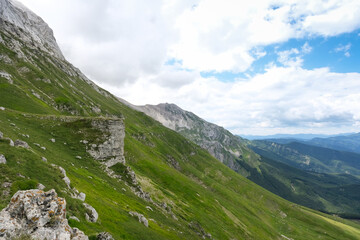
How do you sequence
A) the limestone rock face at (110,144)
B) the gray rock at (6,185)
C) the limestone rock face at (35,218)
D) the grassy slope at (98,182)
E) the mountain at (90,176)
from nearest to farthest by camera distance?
the limestone rock face at (35,218)
the gray rock at (6,185)
the mountain at (90,176)
the grassy slope at (98,182)
the limestone rock face at (110,144)

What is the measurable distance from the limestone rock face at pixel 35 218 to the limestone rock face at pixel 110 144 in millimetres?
44404

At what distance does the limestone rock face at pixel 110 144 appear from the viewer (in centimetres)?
6025

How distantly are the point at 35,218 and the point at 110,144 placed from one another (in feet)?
160

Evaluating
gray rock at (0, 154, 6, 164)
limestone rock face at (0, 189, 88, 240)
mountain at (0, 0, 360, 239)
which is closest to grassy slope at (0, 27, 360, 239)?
mountain at (0, 0, 360, 239)

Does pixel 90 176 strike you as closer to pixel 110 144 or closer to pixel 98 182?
pixel 98 182

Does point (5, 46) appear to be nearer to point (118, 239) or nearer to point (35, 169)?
point (35, 169)

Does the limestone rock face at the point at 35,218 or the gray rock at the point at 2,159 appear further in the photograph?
the gray rock at the point at 2,159

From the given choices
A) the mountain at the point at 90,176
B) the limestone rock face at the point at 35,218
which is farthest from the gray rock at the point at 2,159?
the limestone rock face at the point at 35,218

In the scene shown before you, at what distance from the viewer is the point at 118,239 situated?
85.3 feet

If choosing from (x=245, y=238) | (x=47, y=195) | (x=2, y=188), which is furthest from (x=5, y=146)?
(x=245, y=238)

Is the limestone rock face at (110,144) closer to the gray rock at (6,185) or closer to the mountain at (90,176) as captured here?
the mountain at (90,176)

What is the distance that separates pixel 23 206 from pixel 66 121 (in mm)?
54089

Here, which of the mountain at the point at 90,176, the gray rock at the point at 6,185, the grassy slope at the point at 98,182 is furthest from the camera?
the grassy slope at the point at 98,182

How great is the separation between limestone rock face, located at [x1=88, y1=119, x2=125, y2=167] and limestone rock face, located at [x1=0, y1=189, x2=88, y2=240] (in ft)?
146
